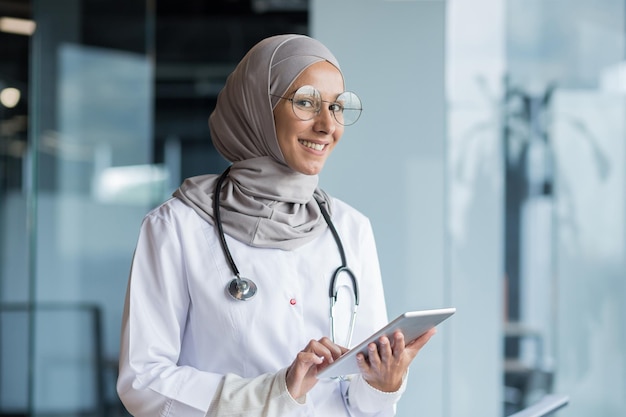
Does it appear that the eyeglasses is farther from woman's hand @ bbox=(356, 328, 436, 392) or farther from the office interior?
the office interior

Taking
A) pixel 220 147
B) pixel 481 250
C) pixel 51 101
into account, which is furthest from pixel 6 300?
pixel 220 147

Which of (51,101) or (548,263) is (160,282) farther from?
(51,101)

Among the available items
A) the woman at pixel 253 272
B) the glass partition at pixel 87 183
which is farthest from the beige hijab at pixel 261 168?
the glass partition at pixel 87 183

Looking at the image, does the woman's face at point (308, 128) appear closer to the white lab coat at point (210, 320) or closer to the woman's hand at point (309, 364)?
the white lab coat at point (210, 320)

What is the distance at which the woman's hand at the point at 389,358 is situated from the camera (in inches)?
53.6

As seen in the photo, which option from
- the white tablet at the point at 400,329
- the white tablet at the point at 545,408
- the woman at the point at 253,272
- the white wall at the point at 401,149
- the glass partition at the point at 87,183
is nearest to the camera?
the white tablet at the point at 400,329

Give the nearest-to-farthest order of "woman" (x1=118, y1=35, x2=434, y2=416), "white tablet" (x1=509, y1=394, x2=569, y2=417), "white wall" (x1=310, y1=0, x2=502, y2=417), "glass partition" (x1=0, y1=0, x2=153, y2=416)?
"woman" (x1=118, y1=35, x2=434, y2=416)
"white tablet" (x1=509, y1=394, x2=569, y2=417)
"white wall" (x1=310, y1=0, x2=502, y2=417)
"glass partition" (x1=0, y1=0, x2=153, y2=416)

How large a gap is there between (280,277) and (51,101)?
2.79 meters

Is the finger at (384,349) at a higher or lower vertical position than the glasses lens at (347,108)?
lower

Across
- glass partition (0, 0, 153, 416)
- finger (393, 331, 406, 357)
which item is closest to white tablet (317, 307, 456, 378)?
finger (393, 331, 406, 357)

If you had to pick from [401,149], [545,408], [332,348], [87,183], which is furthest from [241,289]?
[87,183]

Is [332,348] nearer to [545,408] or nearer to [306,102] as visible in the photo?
[306,102]

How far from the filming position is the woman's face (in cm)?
153

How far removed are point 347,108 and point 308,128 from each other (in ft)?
0.26
